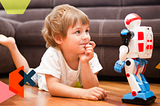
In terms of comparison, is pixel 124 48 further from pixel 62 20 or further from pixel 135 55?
pixel 62 20

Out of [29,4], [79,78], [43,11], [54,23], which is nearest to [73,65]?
[79,78]

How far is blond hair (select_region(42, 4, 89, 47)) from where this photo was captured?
95cm

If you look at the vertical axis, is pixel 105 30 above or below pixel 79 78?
above

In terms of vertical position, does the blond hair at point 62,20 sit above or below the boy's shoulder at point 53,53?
above

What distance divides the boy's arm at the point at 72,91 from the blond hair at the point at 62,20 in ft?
0.75

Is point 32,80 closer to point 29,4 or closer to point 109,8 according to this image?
point 109,8

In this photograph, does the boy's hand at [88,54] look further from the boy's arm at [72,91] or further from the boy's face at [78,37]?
the boy's arm at [72,91]

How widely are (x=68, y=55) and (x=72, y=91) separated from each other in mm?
244

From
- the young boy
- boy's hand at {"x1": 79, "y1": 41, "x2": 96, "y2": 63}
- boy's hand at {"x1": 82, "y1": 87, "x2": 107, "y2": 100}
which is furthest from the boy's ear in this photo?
boy's hand at {"x1": 82, "y1": 87, "x2": 107, "y2": 100}

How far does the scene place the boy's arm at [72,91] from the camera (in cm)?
84

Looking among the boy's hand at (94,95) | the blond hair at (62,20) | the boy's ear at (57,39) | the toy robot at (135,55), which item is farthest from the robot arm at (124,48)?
the boy's ear at (57,39)

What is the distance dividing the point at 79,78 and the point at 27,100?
39cm

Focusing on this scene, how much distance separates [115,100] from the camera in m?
0.85

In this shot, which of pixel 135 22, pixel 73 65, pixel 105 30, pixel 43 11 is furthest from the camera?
pixel 43 11
